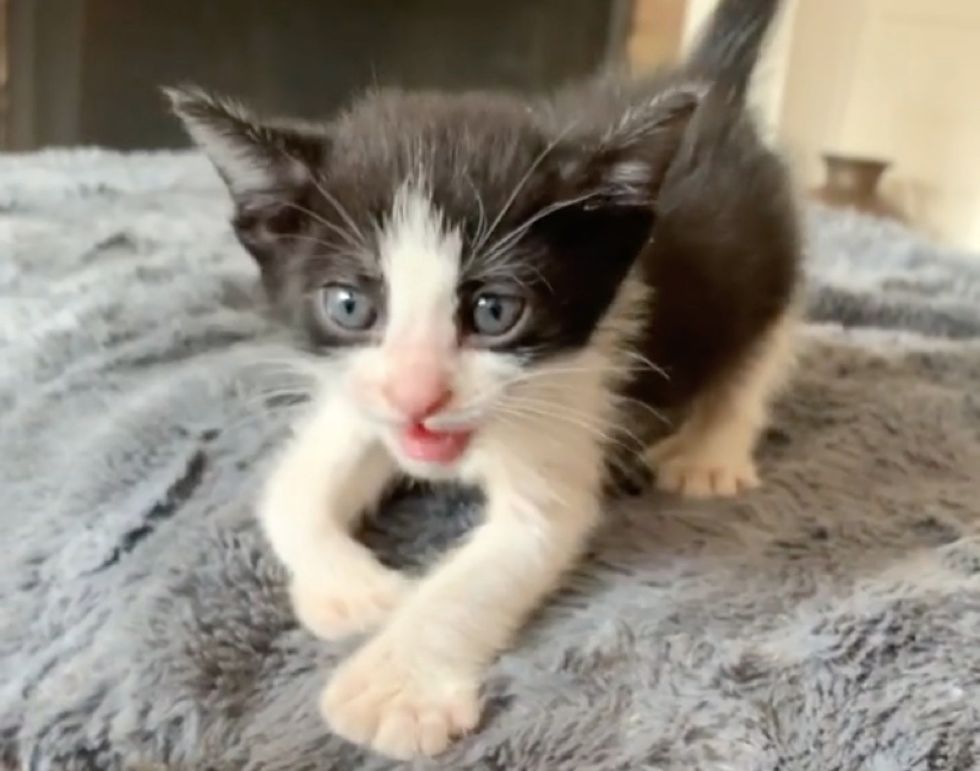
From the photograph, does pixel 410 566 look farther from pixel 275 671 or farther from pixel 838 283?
pixel 838 283

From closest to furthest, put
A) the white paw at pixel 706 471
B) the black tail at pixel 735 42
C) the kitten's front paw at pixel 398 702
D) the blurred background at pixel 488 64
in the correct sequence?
the kitten's front paw at pixel 398 702 < the white paw at pixel 706 471 < the black tail at pixel 735 42 < the blurred background at pixel 488 64

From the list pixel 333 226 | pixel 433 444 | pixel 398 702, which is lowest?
pixel 398 702

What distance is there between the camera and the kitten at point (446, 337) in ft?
2.66

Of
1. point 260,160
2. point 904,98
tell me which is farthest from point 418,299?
point 904,98

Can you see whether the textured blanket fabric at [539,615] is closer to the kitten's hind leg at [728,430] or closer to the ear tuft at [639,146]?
the kitten's hind leg at [728,430]

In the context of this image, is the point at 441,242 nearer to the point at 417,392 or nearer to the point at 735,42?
the point at 417,392

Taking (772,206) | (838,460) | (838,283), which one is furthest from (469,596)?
(838,283)

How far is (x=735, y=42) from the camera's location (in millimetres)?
1321

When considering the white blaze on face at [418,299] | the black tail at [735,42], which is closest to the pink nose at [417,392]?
the white blaze on face at [418,299]

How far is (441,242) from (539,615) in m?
0.27

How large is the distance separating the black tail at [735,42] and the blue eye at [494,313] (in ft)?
1.88

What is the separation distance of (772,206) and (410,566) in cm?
54

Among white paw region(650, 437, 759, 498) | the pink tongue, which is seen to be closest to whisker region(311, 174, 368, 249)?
→ the pink tongue

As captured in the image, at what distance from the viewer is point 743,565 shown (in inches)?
37.9
